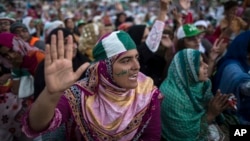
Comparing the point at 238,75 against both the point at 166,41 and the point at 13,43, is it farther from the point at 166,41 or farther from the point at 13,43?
the point at 13,43

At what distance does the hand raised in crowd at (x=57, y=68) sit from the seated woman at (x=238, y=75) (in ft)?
4.97

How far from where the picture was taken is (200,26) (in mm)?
6078

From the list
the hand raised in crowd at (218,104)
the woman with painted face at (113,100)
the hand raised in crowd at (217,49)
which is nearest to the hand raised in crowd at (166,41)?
the hand raised in crowd at (217,49)

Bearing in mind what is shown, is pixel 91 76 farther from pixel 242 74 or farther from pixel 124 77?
pixel 242 74

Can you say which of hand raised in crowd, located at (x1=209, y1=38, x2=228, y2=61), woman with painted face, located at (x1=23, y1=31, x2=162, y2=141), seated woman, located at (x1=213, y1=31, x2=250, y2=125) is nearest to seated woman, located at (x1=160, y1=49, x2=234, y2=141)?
seated woman, located at (x1=213, y1=31, x2=250, y2=125)

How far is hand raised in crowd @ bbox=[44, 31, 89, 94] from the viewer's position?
142cm

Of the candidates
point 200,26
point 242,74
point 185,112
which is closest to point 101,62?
point 185,112

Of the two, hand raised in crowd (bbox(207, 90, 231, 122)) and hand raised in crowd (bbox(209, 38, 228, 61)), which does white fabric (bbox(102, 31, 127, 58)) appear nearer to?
hand raised in crowd (bbox(207, 90, 231, 122))

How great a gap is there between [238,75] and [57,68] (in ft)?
5.45

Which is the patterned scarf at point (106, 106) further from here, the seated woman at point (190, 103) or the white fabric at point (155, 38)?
the white fabric at point (155, 38)

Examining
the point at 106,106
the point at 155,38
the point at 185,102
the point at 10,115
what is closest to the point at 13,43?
the point at 10,115

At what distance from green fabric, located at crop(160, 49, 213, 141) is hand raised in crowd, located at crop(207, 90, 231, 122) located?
0.23 feet

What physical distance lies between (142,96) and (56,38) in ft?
2.42

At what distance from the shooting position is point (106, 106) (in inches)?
76.5
